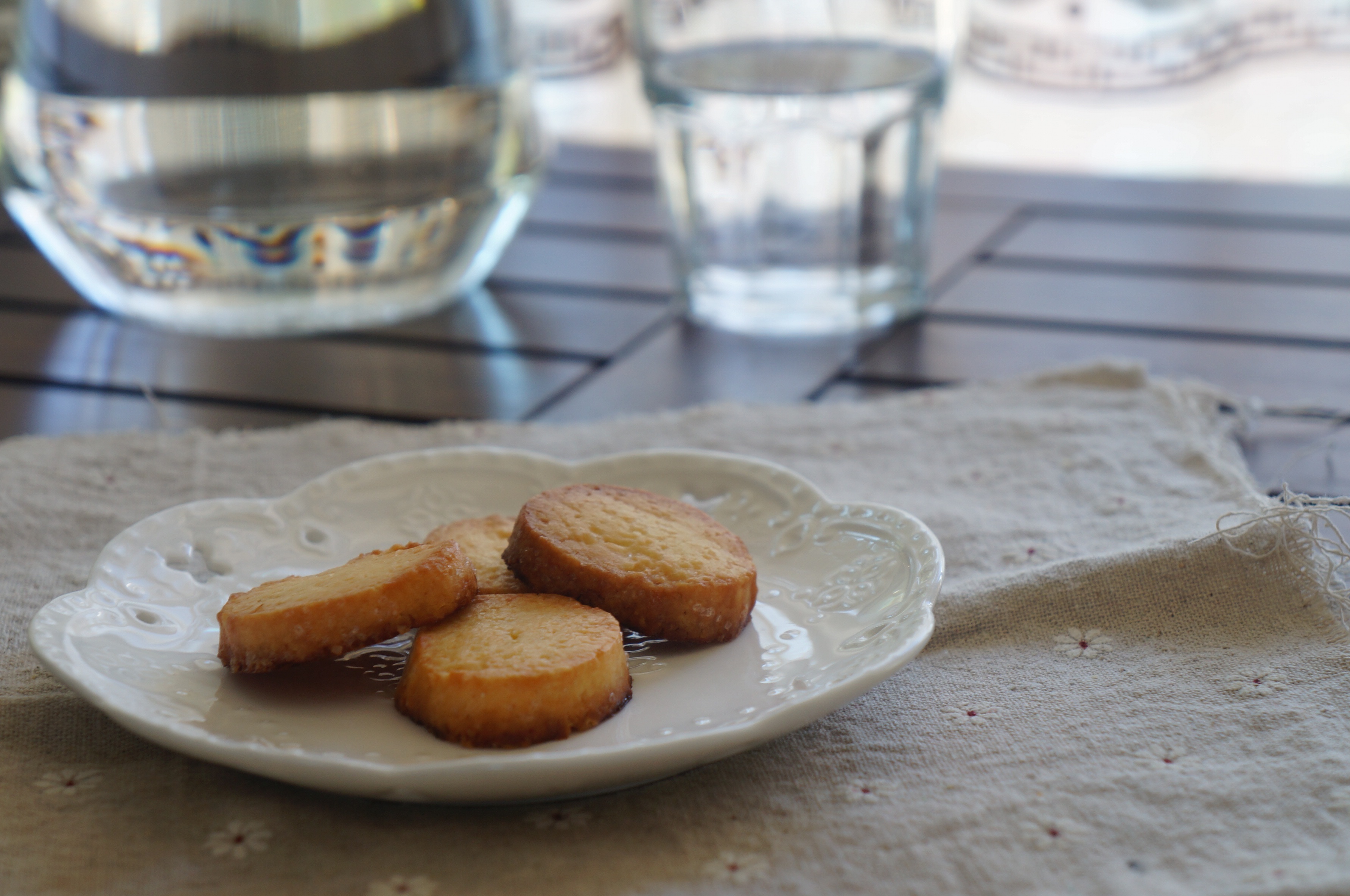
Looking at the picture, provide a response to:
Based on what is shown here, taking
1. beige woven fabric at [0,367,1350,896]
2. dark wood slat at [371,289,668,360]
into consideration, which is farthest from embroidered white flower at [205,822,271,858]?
dark wood slat at [371,289,668,360]

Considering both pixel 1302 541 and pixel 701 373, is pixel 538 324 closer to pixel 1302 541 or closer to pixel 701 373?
pixel 701 373

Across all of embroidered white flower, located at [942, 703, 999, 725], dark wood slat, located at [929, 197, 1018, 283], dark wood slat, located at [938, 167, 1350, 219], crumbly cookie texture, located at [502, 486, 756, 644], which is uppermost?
crumbly cookie texture, located at [502, 486, 756, 644]

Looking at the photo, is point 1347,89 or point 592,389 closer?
point 592,389

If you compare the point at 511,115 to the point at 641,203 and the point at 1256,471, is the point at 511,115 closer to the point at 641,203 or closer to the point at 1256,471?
the point at 641,203

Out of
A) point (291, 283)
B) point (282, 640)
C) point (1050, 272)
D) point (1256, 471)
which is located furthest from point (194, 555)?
point (1050, 272)

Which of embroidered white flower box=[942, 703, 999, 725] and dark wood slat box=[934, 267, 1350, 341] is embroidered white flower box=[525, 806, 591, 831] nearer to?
embroidered white flower box=[942, 703, 999, 725]

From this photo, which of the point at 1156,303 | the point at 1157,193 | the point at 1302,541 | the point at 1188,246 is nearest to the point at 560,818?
the point at 1302,541
